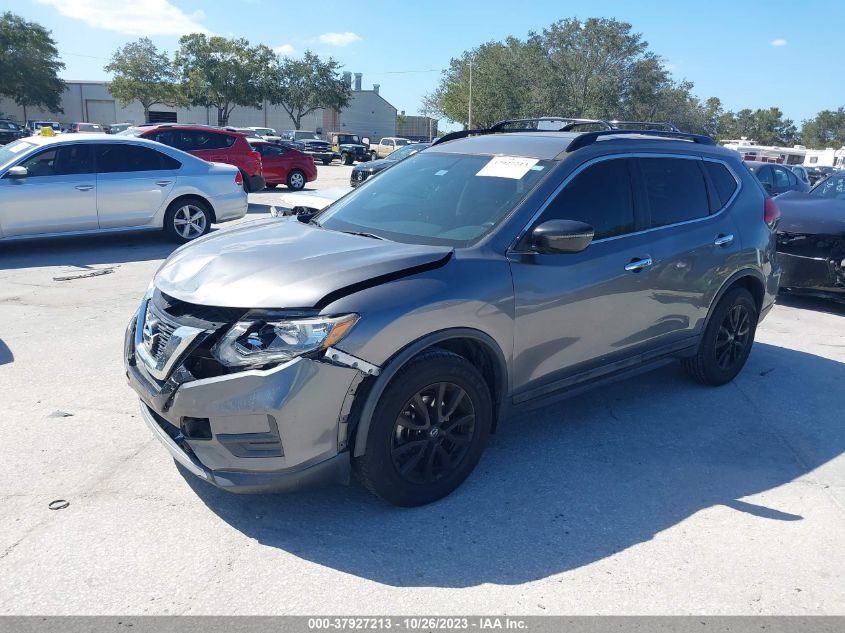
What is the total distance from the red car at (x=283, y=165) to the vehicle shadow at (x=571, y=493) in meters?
17.2

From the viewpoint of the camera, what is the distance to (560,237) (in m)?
3.59

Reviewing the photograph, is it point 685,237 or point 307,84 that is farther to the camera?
point 307,84

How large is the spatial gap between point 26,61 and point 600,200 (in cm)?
6621

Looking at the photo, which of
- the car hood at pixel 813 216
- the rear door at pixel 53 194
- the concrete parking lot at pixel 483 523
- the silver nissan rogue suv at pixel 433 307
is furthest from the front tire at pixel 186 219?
the car hood at pixel 813 216

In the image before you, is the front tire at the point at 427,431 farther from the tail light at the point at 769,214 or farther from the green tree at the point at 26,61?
the green tree at the point at 26,61

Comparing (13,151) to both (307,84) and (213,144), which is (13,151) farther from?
(307,84)

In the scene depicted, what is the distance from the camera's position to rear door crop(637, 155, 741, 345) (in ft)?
14.7

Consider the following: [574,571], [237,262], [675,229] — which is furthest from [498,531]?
[675,229]

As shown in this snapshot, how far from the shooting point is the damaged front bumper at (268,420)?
2.93m

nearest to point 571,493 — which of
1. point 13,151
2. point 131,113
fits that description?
point 13,151

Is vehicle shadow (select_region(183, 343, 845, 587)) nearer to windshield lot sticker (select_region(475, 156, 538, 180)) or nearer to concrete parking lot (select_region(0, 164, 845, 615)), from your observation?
concrete parking lot (select_region(0, 164, 845, 615))

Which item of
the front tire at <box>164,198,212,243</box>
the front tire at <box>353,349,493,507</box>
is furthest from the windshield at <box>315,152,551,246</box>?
the front tire at <box>164,198,212,243</box>

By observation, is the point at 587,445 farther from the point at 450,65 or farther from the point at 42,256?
the point at 450,65
